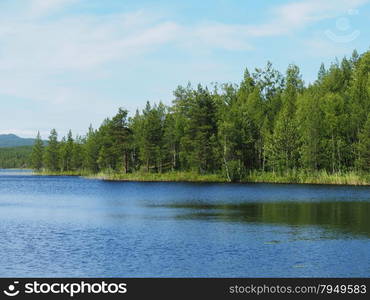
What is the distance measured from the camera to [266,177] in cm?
11381

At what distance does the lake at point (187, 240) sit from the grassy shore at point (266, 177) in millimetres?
35063

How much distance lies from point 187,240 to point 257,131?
91.2 meters

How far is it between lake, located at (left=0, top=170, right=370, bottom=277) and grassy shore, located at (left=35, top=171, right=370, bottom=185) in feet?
115

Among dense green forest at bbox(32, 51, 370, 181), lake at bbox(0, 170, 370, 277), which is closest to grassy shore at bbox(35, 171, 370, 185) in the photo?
dense green forest at bbox(32, 51, 370, 181)

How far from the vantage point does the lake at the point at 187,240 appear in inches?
1090

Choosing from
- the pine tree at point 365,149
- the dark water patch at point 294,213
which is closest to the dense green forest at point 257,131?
the pine tree at point 365,149

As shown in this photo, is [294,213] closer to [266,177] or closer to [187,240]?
[187,240]

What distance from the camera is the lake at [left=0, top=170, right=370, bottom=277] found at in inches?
1090

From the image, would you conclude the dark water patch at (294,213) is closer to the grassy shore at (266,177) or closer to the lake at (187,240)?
the lake at (187,240)

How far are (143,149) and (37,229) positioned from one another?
302ft

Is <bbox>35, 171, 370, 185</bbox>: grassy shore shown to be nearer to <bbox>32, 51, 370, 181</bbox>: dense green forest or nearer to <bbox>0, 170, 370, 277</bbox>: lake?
<bbox>32, 51, 370, 181</bbox>: dense green forest

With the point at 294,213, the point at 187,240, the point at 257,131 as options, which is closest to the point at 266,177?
the point at 257,131

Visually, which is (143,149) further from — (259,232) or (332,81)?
(259,232)

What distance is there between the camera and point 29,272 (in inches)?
1059
